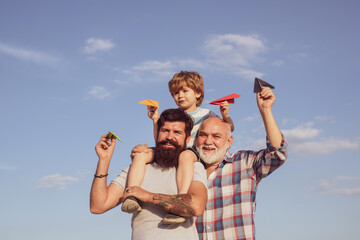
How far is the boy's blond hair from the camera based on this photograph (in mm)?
8594

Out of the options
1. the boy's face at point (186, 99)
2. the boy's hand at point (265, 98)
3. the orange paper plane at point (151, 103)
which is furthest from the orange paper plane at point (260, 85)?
the boy's face at point (186, 99)

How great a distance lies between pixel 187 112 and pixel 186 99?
0.97 feet

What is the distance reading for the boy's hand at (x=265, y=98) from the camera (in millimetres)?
6254

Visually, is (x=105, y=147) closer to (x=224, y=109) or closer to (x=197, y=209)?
(x=197, y=209)

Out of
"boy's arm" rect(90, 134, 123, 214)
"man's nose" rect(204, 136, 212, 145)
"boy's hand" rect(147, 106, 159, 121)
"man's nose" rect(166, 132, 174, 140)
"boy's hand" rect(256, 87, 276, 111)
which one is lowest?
"boy's arm" rect(90, 134, 123, 214)

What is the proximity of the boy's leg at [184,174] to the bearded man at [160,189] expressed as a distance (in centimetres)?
7

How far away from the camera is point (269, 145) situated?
6191mm

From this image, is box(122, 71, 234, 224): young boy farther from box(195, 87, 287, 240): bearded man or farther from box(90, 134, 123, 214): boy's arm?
box(195, 87, 287, 240): bearded man

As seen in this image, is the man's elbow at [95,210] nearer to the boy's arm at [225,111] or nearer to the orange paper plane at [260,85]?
the boy's arm at [225,111]

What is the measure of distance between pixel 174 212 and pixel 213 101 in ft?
8.80

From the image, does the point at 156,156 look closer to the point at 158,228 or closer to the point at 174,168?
the point at 174,168

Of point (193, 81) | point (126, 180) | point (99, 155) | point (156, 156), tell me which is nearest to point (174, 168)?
point (156, 156)

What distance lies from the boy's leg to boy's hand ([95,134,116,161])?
1165 millimetres

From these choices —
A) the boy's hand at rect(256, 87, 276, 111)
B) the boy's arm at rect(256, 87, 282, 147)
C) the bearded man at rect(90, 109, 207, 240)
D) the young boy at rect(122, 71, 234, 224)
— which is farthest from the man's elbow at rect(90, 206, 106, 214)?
the boy's hand at rect(256, 87, 276, 111)
